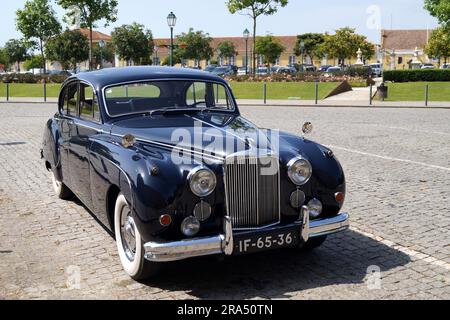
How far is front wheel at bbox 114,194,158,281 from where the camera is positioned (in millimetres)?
4059

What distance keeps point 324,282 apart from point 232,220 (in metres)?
0.93

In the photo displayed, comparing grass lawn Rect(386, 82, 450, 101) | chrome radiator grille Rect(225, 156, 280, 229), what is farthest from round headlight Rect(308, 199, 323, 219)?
grass lawn Rect(386, 82, 450, 101)

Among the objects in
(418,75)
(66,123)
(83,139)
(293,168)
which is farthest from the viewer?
(418,75)

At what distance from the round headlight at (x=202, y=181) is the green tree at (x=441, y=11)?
40.3 meters

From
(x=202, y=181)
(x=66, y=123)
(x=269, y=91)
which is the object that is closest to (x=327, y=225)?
(x=202, y=181)

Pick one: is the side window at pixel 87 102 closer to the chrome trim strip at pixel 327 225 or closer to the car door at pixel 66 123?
the car door at pixel 66 123

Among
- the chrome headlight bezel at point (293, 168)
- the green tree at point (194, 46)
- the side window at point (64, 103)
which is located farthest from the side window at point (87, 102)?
the green tree at point (194, 46)

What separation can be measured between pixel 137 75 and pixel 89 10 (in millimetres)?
39064

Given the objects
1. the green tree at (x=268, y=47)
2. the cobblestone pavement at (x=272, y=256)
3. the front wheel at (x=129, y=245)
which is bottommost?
the cobblestone pavement at (x=272, y=256)

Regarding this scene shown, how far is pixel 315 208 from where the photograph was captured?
440 centimetres

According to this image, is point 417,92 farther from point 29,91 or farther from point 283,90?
point 29,91

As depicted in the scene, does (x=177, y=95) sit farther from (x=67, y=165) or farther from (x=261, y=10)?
(x=261, y=10)

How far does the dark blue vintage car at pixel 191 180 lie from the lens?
153 inches

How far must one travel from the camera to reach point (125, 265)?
171 inches
